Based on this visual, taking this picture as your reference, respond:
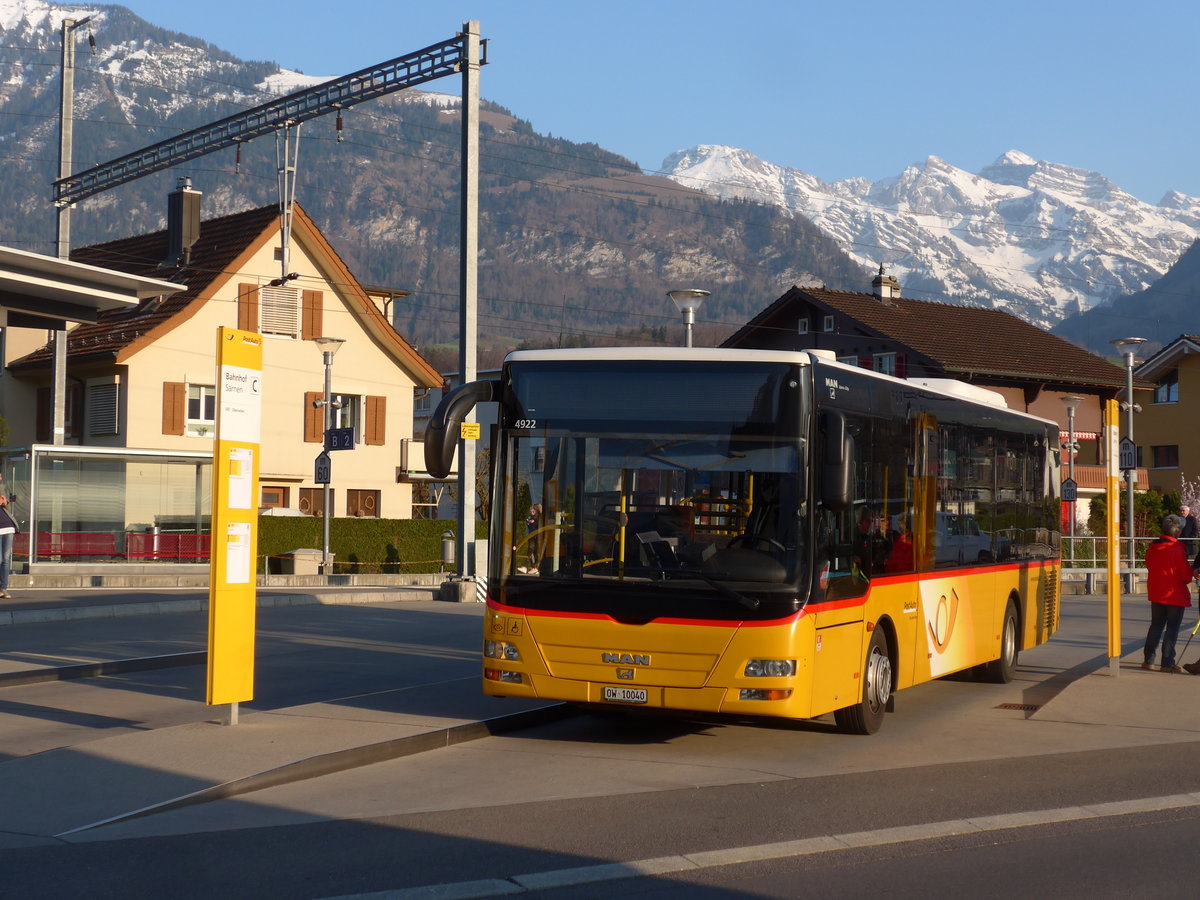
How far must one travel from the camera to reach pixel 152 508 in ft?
117

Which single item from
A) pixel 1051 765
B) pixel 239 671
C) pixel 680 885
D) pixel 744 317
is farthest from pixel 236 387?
pixel 744 317

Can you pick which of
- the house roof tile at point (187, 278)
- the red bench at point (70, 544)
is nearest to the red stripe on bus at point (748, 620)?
the red bench at point (70, 544)

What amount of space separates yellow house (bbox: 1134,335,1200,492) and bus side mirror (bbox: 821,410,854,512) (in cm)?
6395

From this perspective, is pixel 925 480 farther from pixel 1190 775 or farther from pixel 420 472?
pixel 420 472

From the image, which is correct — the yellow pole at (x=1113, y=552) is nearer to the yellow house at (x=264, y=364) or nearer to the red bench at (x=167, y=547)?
the red bench at (x=167, y=547)

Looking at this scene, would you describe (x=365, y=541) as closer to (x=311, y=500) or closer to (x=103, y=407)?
(x=311, y=500)

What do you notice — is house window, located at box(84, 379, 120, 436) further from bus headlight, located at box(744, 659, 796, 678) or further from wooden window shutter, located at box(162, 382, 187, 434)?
bus headlight, located at box(744, 659, 796, 678)

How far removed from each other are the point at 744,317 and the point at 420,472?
11112cm

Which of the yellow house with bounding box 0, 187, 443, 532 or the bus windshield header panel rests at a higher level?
the yellow house with bounding box 0, 187, 443, 532

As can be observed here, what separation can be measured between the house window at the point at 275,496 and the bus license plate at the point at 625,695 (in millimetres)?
40966

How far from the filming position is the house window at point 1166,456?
2874 inches

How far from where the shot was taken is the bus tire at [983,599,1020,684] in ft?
49.7

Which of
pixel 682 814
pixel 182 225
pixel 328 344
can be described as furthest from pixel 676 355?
pixel 182 225

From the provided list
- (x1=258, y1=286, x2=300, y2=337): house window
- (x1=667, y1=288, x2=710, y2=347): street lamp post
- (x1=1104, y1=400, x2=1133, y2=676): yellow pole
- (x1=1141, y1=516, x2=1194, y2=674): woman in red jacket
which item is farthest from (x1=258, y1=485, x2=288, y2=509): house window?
(x1=1141, y1=516, x2=1194, y2=674): woman in red jacket
